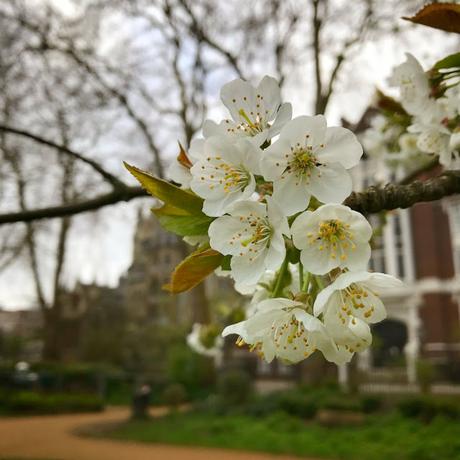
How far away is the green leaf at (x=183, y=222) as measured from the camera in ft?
3.18

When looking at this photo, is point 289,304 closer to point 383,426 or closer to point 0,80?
point 0,80

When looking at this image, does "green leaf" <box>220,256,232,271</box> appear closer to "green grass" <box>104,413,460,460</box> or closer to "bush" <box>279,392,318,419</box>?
"green grass" <box>104,413,460,460</box>

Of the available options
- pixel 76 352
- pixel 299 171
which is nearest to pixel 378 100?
pixel 299 171

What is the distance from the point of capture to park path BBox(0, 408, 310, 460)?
6918 millimetres

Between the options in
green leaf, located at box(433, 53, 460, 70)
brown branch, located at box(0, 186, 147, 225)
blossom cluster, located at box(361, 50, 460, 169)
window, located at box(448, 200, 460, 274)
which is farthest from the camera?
window, located at box(448, 200, 460, 274)

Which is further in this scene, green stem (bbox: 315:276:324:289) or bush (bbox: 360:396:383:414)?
bush (bbox: 360:396:383:414)

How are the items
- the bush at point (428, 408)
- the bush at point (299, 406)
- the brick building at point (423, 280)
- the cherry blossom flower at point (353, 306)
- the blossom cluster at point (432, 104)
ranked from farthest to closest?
the brick building at point (423, 280) < the bush at point (299, 406) < the bush at point (428, 408) < the blossom cluster at point (432, 104) < the cherry blossom flower at point (353, 306)

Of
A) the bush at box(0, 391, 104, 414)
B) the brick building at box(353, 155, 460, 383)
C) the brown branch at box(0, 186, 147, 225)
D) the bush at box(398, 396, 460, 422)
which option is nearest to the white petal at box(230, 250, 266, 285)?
the brown branch at box(0, 186, 147, 225)

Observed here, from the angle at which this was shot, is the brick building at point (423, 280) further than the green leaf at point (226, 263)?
Yes

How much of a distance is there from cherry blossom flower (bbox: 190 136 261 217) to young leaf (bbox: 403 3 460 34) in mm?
492

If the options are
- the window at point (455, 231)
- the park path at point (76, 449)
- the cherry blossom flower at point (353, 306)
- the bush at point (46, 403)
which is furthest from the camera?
the window at point (455, 231)

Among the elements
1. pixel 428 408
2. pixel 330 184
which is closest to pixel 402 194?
pixel 330 184

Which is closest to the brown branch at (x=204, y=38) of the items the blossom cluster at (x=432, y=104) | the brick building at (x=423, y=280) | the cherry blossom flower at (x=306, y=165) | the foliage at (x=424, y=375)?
the foliage at (x=424, y=375)

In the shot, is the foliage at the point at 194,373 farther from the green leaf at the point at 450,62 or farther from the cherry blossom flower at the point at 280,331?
the cherry blossom flower at the point at 280,331
